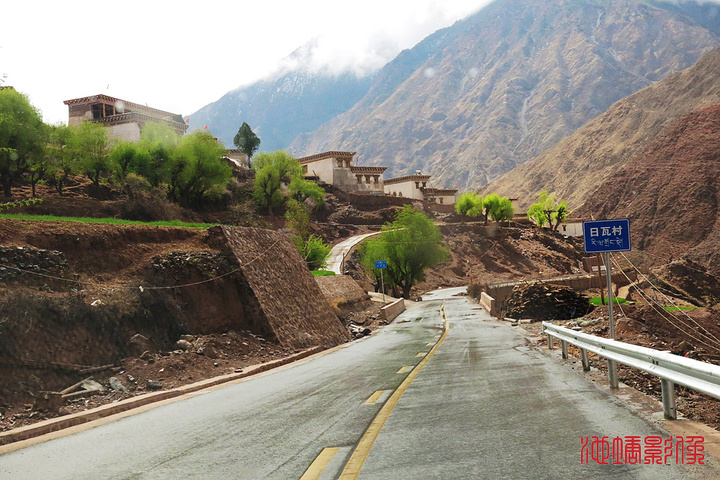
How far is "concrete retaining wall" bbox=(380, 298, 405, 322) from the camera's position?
4353 centimetres

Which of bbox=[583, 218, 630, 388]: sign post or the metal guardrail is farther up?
bbox=[583, 218, 630, 388]: sign post

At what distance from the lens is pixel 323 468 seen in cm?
541

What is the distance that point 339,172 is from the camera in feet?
357

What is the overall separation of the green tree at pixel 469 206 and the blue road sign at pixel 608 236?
102426 mm

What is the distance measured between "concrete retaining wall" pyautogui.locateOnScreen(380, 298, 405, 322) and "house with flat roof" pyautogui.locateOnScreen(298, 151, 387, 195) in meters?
57.0

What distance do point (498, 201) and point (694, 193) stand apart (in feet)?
109

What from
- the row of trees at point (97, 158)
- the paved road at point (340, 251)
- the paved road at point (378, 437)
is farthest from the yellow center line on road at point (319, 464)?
the paved road at point (340, 251)

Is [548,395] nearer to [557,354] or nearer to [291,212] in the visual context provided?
[557,354]

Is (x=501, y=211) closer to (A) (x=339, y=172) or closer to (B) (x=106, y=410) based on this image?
(A) (x=339, y=172)

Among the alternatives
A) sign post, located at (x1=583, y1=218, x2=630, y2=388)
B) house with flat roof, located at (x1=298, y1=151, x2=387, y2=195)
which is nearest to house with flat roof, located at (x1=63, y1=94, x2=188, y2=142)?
house with flat roof, located at (x1=298, y1=151, x2=387, y2=195)

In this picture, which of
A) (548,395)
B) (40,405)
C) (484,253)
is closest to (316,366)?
(40,405)

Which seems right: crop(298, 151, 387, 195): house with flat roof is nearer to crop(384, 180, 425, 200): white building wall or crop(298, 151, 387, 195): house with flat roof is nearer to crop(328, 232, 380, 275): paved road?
crop(384, 180, 425, 200): white building wall

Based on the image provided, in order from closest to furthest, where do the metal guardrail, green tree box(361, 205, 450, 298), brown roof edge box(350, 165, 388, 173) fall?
the metal guardrail → green tree box(361, 205, 450, 298) → brown roof edge box(350, 165, 388, 173)

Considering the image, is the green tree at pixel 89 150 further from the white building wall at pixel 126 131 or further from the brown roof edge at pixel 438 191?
the brown roof edge at pixel 438 191
